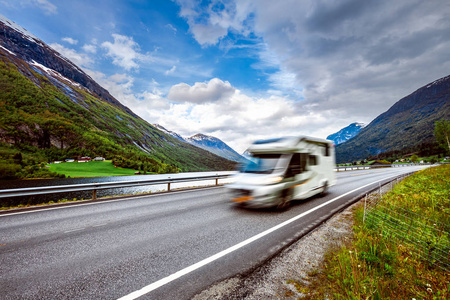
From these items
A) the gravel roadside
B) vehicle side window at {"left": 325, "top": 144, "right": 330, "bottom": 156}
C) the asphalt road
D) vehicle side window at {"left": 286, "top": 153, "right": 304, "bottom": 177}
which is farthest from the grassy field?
the gravel roadside

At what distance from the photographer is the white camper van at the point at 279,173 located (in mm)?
6188

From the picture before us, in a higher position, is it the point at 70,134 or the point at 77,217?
the point at 70,134

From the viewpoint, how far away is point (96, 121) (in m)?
158

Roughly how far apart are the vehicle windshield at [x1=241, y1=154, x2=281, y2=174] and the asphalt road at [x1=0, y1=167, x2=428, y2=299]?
149 cm

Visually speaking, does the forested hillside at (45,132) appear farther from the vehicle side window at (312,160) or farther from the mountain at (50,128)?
the vehicle side window at (312,160)

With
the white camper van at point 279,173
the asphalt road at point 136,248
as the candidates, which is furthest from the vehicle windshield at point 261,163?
the asphalt road at point 136,248

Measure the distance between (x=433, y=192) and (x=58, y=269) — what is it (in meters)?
11.5

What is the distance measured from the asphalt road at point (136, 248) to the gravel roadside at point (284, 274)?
0.20 meters

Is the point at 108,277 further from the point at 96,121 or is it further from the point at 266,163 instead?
the point at 96,121

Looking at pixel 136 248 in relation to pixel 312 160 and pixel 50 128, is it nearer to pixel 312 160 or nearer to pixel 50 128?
pixel 312 160

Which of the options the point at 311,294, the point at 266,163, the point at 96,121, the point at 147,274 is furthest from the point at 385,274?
the point at 96,121

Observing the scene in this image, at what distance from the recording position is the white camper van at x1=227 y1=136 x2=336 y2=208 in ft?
20.3

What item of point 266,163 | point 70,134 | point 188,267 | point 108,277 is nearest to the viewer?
point 108,277

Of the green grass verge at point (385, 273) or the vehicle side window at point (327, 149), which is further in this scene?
the vehicle side window at point (327, 149)
